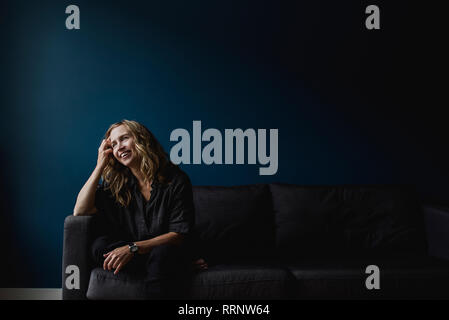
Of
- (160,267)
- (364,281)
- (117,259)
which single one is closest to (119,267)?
(117,259)

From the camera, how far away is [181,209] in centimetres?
209

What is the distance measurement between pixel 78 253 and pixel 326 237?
1.44 m

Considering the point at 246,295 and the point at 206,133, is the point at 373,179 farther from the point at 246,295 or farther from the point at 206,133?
the point at 246,295

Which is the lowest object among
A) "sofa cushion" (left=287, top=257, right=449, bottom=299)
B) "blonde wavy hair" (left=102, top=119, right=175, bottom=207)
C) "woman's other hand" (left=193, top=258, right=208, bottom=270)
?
"sofa cushion" (left=287, top=257, right=449, bottom=299)

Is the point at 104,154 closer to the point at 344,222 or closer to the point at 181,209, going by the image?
the point at 181,209

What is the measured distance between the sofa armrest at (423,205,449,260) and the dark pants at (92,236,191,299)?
1.53 metres

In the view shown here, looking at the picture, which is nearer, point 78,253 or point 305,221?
point 78,253

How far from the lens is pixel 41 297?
2.92 m

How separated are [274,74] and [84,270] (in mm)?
1779

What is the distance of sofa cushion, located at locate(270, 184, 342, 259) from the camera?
266 centimetres

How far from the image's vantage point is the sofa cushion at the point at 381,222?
268cm

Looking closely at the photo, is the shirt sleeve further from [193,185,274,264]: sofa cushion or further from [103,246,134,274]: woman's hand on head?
[193,185,274,264]: sofa cushion

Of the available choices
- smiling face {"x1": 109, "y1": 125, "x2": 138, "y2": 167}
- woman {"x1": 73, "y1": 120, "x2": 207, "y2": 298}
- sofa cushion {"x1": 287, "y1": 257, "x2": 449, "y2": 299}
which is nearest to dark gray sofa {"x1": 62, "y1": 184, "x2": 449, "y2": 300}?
sofa cushion {"x1": 287, "y1": 257, "x2": 449, "y2": 299}

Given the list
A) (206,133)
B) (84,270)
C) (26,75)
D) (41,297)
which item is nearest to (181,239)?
(84,270)
